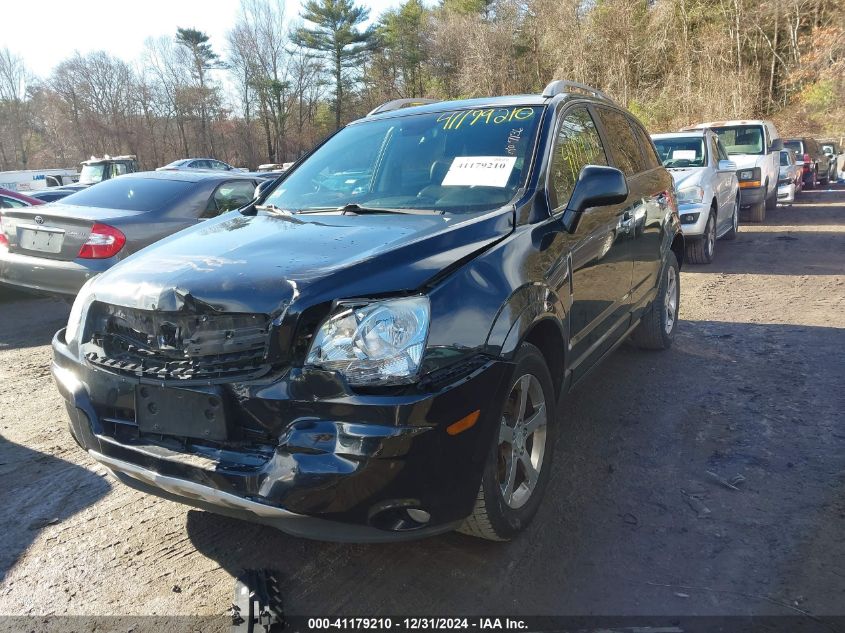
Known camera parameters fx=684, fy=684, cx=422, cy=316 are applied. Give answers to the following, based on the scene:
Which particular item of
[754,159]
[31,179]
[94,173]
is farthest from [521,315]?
[31,179]

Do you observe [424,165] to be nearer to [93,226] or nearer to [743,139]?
[93,226]

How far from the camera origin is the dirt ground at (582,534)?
250cm

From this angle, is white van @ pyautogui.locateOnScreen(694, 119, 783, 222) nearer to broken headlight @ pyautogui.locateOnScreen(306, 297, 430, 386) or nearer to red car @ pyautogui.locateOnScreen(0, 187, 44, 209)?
red car @ pyautogui.locateOnScreen(0, 187, 44, 209)

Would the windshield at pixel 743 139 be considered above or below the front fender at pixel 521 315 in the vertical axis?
above

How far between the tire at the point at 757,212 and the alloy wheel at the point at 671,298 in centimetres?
893

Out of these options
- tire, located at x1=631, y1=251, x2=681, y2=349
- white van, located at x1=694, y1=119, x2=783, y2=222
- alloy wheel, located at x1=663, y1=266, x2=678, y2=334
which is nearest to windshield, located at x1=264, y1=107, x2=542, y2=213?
tire, located at x1=631, y1=251, x2=681, y2=349

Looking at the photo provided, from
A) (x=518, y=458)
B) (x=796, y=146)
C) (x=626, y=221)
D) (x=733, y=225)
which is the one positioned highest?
(x=796, y=146)

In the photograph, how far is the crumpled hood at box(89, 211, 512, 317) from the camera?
233 centimetres

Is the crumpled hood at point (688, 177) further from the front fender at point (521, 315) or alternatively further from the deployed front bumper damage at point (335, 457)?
the deployed front bumper damage at point (335, 457)

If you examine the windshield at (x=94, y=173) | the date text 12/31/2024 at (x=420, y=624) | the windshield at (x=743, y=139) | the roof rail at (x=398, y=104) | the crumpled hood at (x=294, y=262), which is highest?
the windshield at (x=94, y=173)

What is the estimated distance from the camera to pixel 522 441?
2848 mm

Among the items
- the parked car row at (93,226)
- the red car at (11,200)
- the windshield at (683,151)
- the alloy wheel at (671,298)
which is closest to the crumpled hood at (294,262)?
the alloy wheel at (671,298)

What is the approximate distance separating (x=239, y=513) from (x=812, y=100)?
36.9 meters

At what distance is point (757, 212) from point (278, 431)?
13.4m
